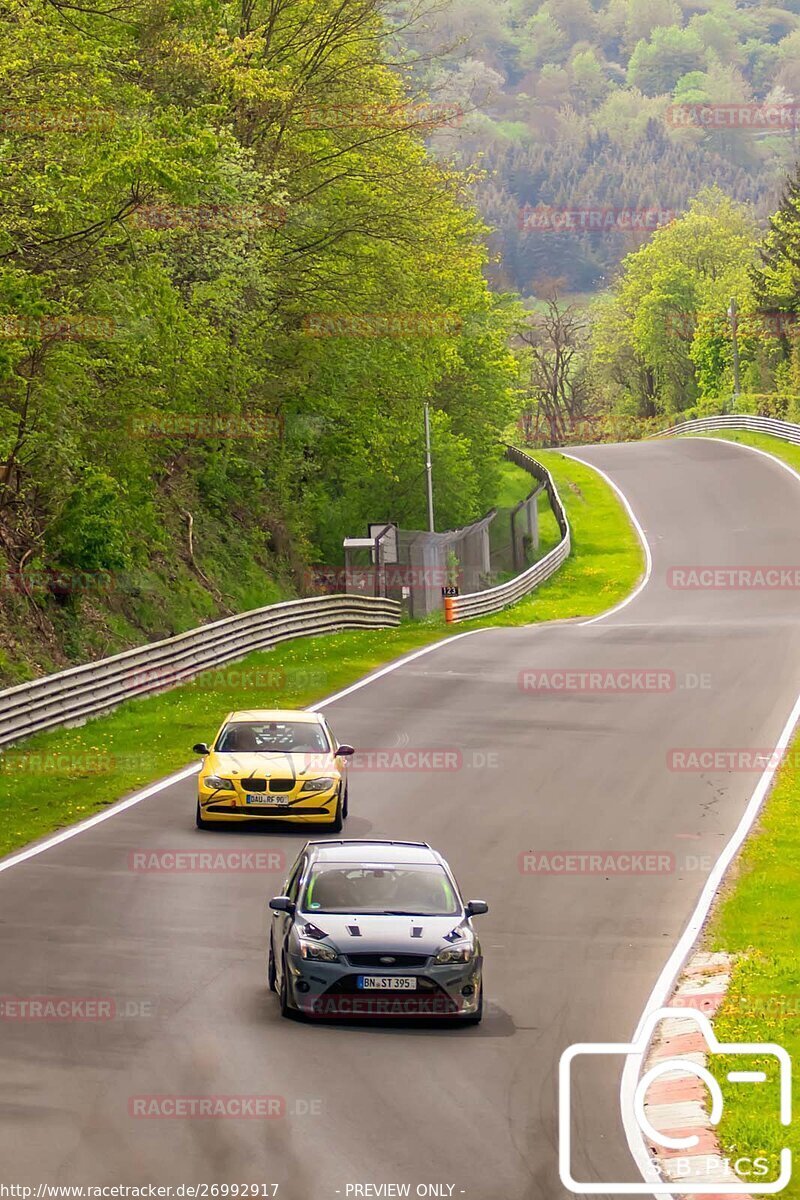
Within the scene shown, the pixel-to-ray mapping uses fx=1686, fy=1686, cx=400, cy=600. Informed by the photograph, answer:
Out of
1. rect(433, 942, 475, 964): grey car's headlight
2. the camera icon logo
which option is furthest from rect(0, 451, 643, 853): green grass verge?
the camera icon logo

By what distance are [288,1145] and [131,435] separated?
88.9ft

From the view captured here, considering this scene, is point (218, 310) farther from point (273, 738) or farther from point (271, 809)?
point (271, 809)

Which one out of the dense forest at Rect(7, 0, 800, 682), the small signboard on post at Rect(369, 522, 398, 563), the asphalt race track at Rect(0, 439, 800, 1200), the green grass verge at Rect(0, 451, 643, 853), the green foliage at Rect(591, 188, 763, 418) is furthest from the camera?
the green foliage at Rect(591, 188, 763, 418)

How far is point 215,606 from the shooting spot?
4522 centimetres

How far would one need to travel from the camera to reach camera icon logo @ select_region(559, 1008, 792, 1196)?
10.0 metres

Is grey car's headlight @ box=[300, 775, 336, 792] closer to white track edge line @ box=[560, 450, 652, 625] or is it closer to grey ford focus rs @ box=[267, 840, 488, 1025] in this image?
grey ford focus rs @ box=[267, 840, 488, 1025]

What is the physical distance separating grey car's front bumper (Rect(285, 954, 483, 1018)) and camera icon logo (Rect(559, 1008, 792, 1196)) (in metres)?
1.08

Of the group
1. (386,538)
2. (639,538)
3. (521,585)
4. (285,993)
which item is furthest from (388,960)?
(639,538)

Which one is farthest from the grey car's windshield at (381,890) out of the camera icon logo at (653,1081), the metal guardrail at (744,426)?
the metal guardrail at (744,426)

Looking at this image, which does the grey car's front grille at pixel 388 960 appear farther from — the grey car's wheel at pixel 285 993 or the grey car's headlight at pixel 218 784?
the grey car's headlight at pixel 218 784

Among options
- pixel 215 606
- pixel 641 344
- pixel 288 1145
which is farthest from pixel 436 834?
pixel 641 344

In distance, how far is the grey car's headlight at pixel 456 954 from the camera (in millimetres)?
13562

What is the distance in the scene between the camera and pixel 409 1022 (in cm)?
1376

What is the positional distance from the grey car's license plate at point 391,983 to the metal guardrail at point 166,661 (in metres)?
15.7
